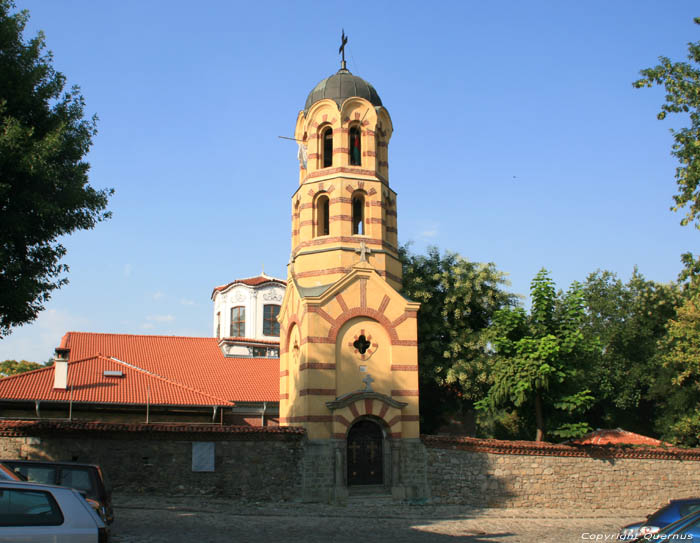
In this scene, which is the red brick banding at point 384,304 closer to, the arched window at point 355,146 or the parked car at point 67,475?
the arched window at point 355,146

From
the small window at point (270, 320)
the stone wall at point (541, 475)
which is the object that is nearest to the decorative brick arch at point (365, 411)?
the stone wall at point (541, 475)

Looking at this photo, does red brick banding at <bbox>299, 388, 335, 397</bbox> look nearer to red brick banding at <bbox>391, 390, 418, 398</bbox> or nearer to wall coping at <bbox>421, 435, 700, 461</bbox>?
red brick banding at <bbox>391, 390, 418, 398</bbox>

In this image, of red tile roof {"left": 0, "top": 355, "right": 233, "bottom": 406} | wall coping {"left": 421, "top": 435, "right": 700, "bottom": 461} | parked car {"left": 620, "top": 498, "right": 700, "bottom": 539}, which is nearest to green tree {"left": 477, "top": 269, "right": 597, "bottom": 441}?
wall coping {"left": 421, "top": 435, "right": 700, "bottom": 461}

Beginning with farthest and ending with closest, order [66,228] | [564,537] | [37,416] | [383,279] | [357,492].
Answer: [37,416], [383,279], [357,492], [564,537], [66,228]

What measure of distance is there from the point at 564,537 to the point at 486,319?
51.4ft

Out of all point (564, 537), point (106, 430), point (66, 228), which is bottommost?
point (564, 537)

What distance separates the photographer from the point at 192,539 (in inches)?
504

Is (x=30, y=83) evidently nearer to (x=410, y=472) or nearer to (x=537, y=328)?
(x=410, y=472)

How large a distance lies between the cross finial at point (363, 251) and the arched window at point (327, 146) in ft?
11.8

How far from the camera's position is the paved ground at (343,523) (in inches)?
544

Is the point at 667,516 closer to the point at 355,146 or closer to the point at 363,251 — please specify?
the point at 363,251

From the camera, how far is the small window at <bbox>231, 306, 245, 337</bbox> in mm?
43250

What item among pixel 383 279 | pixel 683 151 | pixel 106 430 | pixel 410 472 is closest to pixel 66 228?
pixel 106 430

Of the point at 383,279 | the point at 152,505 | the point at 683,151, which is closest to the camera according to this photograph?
the point at 152,505
